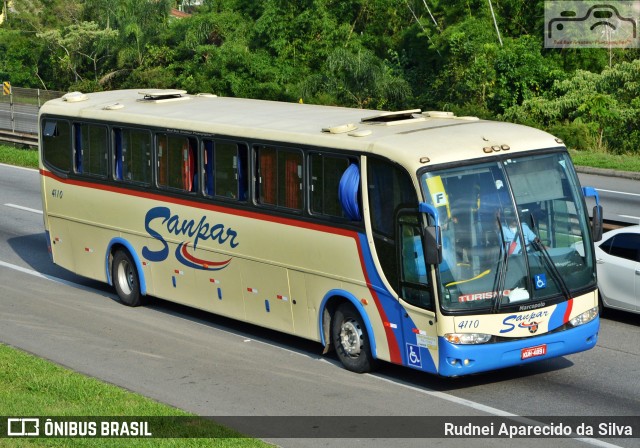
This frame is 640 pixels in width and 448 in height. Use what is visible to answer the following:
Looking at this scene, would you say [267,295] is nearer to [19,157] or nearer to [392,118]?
[392,118]

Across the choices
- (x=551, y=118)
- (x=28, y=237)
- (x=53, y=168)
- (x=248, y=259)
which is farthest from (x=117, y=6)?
(x=248, y=259)

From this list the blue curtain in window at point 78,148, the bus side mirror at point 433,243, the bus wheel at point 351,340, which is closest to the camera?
the bus side mirror at point 433,243

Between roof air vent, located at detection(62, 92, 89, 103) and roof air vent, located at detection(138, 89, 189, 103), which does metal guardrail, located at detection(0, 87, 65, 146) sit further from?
roof air vent, located at detection(138, 89, 189, 103)

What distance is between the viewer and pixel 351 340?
14.4 metres

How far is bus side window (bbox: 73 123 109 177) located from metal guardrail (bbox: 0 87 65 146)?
66.9 ft

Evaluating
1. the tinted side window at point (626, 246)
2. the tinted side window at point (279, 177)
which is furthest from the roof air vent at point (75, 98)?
the tinted side window at point (626, 246)

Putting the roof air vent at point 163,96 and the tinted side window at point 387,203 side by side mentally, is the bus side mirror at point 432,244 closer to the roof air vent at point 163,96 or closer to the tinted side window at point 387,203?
the tinted side window at point 387,203

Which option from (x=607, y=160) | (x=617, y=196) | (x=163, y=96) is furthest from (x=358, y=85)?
(x=163, y=96)

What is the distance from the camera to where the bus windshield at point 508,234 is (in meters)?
12.7

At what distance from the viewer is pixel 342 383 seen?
1381 cm

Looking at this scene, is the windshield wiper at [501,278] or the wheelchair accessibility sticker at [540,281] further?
the wheelchair accessibility sticker at [540,281]

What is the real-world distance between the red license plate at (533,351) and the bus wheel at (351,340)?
200 cm

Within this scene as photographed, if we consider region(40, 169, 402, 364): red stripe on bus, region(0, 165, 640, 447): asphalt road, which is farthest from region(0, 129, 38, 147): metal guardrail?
region(0, 165, 640, 447): asphalt road

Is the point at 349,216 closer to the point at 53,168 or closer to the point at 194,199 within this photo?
the point at 194,199
